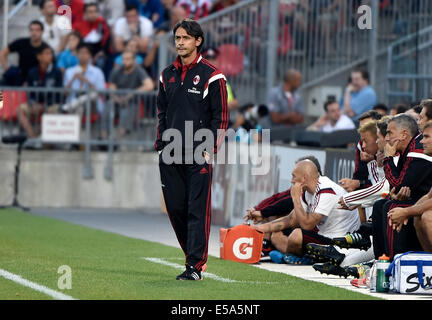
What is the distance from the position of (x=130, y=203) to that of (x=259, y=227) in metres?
8.72

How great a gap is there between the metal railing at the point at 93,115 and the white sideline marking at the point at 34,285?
10496mm

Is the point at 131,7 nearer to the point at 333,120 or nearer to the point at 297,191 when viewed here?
the point at 333,120

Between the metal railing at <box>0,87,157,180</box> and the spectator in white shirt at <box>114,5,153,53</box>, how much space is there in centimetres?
165

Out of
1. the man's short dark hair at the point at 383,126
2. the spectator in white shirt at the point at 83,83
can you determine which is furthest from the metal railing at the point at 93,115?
the man's short dark hair at the point at 383,126

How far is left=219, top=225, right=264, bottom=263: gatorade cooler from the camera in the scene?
1264cm

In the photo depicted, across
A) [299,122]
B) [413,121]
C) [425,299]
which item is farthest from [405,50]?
[425,299]

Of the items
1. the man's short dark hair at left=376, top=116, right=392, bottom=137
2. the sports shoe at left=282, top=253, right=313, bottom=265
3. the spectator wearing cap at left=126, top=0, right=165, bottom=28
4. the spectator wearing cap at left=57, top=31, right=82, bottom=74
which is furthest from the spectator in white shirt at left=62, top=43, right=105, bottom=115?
the man's short dark hair at left=376, top=116, right=392, bottom=137

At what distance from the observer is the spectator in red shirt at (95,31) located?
22672 mm

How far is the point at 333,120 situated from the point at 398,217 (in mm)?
8038

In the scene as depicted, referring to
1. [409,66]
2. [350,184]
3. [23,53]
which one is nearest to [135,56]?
[23,53]

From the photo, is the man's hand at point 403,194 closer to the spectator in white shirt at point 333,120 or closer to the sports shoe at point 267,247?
the sports shoe at point 267,247

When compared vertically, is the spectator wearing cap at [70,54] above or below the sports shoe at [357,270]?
above

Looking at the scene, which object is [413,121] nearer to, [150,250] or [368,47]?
[150,250]

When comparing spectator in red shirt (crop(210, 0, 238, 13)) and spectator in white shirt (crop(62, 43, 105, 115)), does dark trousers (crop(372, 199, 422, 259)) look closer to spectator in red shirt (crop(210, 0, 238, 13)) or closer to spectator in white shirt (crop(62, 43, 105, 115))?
spectator in white shirt (crop(62, 43, 105, 115))
